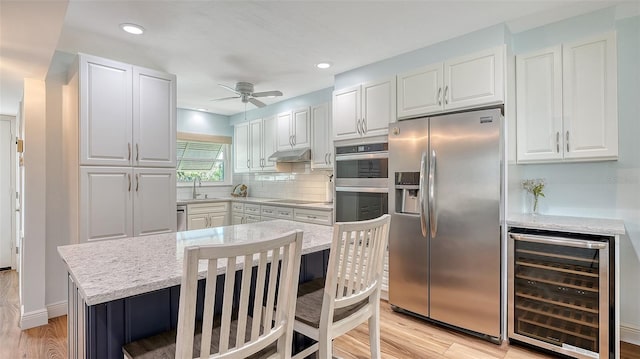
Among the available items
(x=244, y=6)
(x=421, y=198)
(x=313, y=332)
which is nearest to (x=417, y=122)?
(x=421, y=198)

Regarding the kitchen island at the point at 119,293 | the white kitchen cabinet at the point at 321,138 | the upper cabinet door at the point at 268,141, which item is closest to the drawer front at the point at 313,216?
the white kitchen cabinet at the point at 321,138

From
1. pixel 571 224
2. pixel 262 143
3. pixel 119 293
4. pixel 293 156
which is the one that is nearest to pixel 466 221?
pixel 571 224

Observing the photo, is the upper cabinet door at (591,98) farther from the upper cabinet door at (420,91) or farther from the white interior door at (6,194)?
the white interior door at (6,194)

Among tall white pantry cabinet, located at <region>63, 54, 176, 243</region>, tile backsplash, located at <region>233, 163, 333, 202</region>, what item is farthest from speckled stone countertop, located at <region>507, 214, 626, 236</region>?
tall white pantry cabinet, located at <region>63, 54, 176, 243</region>

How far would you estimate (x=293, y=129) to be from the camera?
15.2 feet

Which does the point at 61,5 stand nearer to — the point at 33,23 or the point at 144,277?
the point at 33,23

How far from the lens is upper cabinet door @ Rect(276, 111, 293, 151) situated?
4.70 metres

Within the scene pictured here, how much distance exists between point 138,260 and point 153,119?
2.15m

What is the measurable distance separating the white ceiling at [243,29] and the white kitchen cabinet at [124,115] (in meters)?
0.25

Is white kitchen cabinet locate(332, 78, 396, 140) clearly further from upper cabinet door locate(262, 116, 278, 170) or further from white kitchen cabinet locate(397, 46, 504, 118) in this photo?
upper cabinet door locate(262, 116, 278, 170)

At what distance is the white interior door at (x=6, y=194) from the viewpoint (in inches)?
175

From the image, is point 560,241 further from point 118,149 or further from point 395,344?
point 118,149

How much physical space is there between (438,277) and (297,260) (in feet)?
6.38

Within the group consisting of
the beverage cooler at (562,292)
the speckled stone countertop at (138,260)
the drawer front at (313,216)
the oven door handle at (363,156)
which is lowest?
the beverage cooler at (562,292)
